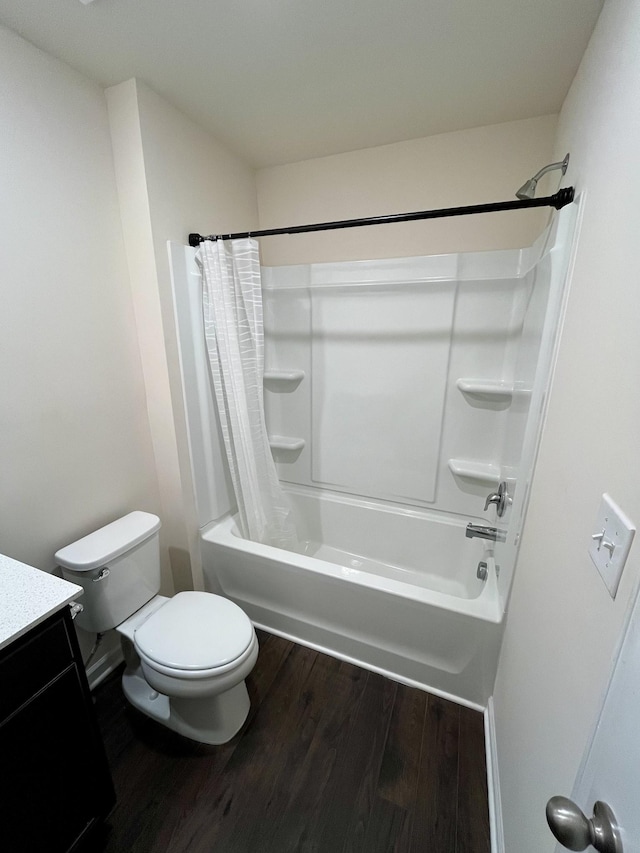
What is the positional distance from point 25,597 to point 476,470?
1.89 metres

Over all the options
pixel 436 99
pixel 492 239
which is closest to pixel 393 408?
pixel 492 239

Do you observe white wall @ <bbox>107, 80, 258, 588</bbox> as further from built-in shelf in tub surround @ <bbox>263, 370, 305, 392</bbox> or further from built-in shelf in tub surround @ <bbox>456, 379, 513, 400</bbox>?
built-in shelf in tub surround @ <bbox>456, 379, 513, 400</bbox>

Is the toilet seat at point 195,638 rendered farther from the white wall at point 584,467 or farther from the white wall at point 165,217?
the white wall at point 584,467

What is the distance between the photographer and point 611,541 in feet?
1.80

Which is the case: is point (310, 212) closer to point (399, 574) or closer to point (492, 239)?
point (492, 239)

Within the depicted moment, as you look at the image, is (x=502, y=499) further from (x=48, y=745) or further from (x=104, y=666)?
(x=104, y=666)

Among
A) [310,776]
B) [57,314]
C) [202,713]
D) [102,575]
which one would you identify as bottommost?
[310,776]

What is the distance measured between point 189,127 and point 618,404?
190 centimetres

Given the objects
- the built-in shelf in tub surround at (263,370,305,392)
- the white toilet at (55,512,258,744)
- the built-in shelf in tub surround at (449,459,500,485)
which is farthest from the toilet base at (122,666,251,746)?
the built-in shelf in tub surround at (263,370,305,392)

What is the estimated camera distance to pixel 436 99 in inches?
55.1

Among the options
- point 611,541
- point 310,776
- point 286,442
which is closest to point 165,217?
point 286,442

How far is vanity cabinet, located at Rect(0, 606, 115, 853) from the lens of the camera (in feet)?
2.63

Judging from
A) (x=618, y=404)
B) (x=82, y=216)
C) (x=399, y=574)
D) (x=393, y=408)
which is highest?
(x=82, y=216)

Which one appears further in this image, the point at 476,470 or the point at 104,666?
the point at 476,470
